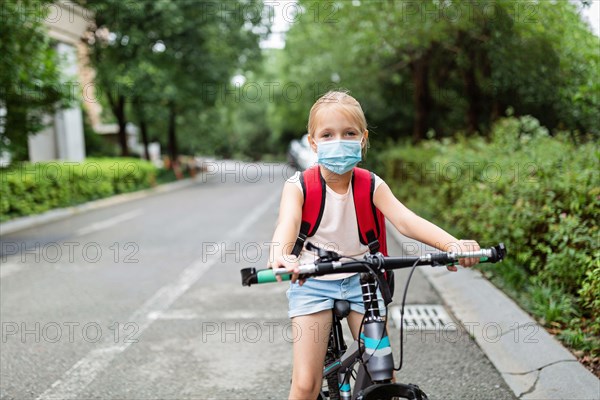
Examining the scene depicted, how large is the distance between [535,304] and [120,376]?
11.8 feet

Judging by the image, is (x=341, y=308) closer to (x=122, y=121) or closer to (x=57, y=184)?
(x=57, y=184)

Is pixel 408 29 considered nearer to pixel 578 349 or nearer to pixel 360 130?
pixel 578 349

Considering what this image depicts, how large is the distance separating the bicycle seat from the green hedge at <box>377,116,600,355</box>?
222 centimetres

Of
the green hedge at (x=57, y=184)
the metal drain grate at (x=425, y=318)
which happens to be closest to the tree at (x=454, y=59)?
the metal drain grate at (x=425, y=318)

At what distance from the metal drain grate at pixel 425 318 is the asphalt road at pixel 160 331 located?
0.14 m

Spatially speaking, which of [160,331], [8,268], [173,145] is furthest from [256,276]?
[173,145]

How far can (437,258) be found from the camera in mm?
2084

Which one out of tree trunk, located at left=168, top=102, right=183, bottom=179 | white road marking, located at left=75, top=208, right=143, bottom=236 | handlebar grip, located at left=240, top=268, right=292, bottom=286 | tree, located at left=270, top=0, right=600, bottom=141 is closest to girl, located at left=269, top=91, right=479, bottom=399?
handlebar grip, located at left=240, top=268, right=292, bottom=286

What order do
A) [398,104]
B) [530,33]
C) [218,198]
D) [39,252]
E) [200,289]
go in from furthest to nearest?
[398,104], [218,198], [530,33], [39,252], [200,289]

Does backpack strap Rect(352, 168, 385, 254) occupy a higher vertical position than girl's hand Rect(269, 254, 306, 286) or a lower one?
higher

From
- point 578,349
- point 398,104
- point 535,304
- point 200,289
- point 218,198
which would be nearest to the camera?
point 578,349

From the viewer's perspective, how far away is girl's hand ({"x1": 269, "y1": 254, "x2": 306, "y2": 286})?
196 cm

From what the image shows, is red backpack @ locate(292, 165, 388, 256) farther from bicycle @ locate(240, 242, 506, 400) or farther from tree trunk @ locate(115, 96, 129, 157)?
tree trunk @ locate(115, 96, 129, 157)

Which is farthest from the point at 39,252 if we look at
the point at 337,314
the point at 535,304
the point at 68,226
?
the point at 337,314
